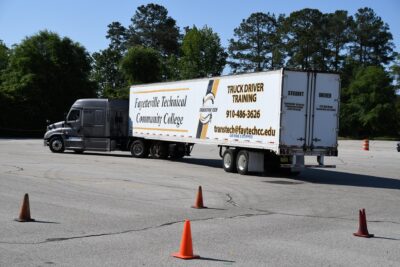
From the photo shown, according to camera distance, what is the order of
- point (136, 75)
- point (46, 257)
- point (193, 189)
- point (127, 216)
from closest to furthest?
1. point (46, 257)
2. point (127, 216)
3. point (193, 189)
4. point (136, 75)

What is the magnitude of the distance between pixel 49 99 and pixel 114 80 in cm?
3650

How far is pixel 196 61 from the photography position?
87.6 meters

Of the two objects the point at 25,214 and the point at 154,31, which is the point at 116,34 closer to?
the point at 154,31

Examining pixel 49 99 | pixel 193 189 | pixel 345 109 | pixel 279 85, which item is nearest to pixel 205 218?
pixel 193 189

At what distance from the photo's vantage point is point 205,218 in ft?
36.0

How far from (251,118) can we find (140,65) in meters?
55.2

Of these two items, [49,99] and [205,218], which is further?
[49,99]

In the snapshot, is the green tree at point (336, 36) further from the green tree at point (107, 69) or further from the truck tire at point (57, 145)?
the truck tire at point (57, 145)

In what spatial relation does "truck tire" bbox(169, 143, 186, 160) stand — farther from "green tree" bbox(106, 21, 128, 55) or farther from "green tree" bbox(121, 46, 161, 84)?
"green tree" bbox(106, 21, 128, 55)

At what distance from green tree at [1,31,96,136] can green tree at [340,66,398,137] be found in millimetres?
38411

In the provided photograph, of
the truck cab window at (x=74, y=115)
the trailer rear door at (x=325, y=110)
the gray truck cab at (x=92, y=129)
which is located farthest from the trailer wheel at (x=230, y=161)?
the truck cab window at (x=74, y=115)

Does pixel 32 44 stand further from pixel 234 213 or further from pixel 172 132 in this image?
pixel 234 213

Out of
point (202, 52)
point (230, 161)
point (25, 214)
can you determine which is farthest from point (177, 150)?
point (202, 52)

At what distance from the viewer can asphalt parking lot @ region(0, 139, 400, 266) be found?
775 cm
